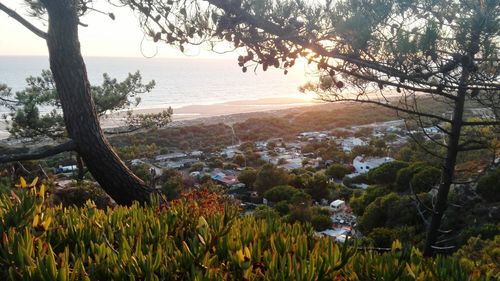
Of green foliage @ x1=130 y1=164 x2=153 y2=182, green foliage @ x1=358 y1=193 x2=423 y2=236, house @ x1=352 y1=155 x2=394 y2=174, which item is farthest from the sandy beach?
green foliage @ x1=358 y1=193 x2=423 y2=236

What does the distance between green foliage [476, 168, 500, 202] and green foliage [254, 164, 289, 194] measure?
31.0 ft

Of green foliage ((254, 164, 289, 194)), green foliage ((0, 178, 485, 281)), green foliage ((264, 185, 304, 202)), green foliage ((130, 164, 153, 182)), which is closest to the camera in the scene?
green foliage ((0, 178, 485, 281))

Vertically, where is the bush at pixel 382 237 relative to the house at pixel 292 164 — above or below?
above

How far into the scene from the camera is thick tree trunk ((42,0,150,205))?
429 centimetres

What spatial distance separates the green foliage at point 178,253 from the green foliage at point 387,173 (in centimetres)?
1471

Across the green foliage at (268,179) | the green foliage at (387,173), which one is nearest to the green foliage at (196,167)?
the green foliage at (268,179)

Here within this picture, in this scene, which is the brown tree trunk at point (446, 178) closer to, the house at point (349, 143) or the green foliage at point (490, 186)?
the green foliage at point (490, 186)

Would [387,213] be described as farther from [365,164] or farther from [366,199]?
[365,164]

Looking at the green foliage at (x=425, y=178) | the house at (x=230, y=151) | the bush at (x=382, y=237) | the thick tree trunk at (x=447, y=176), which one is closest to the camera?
the thick tree trunk at (x=447, y=176)

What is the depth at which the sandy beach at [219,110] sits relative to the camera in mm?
46112

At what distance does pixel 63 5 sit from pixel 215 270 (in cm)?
350

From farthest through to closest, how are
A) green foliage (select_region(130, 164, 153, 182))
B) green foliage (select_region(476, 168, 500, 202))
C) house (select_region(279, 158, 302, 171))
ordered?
house (select_region(279, 158, 302, 171)) → green foliage (select_region(130, 164, 153, 182)) → green foliage (select_region(476, 168, 500, 202))

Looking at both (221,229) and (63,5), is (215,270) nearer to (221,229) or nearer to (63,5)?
(221,229)

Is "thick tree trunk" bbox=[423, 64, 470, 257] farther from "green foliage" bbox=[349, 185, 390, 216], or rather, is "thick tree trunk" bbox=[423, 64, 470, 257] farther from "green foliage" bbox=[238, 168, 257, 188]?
"green foliage" bbox=[238, 168, 257, 188]
